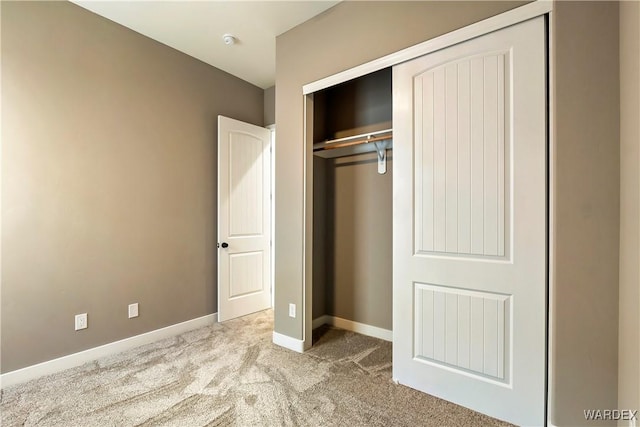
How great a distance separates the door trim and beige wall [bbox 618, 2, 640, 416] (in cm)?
36

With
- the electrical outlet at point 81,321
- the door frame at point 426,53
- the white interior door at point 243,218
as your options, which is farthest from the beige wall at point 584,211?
the electrical outlet at point 81,321

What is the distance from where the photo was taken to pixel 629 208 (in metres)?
1.27

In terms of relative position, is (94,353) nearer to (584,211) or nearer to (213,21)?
(213,21)

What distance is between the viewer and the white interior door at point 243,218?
10.8 ft

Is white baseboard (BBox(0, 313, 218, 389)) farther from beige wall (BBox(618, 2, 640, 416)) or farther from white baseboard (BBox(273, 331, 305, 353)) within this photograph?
beige wall (BBox(618, 2, 640, 416))

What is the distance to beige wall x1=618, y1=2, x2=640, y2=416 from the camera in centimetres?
120

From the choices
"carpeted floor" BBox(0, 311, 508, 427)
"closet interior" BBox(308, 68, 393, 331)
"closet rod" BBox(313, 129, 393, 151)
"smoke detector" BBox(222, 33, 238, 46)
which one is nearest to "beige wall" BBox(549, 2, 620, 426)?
"carpeted floor" BBox(0, 311, 508, 427)

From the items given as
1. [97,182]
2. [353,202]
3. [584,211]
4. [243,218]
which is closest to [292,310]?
[353,202]

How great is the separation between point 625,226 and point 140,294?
3.40 metres

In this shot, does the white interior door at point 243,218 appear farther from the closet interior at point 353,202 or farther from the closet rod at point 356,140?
the closet rod at point 356,140

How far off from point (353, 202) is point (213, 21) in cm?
206

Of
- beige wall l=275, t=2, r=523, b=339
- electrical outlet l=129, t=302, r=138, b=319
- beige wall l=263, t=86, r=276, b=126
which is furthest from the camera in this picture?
beige wall l=263, t=86, r=276, b=126

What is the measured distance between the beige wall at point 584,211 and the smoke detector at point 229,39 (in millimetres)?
2467

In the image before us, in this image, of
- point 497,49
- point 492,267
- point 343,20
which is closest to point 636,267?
point 492,267
